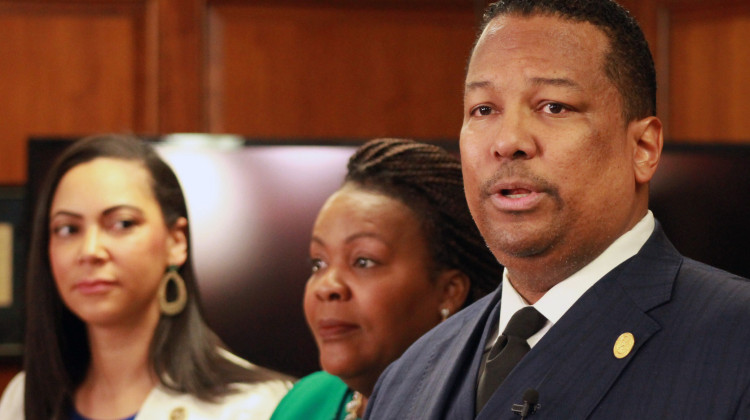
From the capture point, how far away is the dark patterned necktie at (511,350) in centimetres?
131

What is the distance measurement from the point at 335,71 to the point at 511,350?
106 inches

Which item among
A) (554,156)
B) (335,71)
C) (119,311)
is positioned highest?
(335,71)

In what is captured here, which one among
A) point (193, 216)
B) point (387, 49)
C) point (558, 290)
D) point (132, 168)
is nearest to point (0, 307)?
point (193, 216)

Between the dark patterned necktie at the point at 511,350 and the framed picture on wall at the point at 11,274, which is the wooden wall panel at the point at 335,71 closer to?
the framed picture on wall at the point at 11,274

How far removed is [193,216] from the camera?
2.89m

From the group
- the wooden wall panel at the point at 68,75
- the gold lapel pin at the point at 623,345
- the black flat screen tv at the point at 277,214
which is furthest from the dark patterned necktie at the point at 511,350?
the wooden wall panel at the point at 68,75

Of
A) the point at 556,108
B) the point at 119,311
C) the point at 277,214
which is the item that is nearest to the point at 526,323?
the point at 556,108

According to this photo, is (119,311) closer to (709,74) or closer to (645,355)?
(645,355)

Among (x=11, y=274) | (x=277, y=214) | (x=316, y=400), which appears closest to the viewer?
(x=316, y=400)

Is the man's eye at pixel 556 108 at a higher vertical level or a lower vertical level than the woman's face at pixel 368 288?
higher

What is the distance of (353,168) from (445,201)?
221 millimetres

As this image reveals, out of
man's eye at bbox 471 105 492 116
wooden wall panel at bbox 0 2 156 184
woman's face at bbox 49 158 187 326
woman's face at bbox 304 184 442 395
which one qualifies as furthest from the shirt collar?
wooden wall panel at bbox 0 2 156 184

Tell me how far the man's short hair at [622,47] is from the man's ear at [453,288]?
0.70 m

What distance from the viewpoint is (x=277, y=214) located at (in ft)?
9.39
